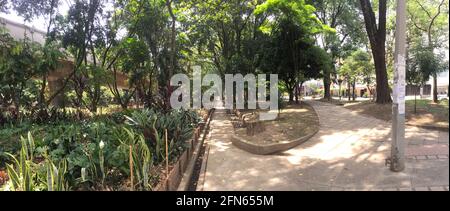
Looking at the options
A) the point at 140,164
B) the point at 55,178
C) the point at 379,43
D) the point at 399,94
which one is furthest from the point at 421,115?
the point at 55,178

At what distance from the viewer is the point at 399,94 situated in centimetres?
488

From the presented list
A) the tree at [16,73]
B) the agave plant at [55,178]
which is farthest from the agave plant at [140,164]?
the tree at [16,73]

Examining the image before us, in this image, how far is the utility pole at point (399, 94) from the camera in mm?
4820

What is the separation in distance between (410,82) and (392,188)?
1052 centimetres

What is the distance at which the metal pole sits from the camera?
4.82 m

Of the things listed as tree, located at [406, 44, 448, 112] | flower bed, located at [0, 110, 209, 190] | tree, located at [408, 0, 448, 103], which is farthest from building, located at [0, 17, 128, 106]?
tree, located at [408, 0, 448, 103]

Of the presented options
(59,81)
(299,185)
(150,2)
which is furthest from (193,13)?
(299,185)

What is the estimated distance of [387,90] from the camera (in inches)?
526

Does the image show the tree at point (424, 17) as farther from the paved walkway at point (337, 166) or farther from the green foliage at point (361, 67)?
the paved walkway at point (337, 166)

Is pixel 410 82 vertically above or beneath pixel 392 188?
above

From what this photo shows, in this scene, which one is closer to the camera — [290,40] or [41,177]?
[41,177]

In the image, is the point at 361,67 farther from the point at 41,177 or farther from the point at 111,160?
the point at 41,177
